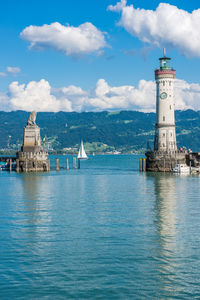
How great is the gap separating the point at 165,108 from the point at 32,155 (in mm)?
40944

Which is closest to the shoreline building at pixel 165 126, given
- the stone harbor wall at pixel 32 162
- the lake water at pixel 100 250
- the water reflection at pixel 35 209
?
the stone harbor wall at pixel 32 162

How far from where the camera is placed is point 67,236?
3612 cm

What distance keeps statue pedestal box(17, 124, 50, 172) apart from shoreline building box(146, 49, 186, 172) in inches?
1296

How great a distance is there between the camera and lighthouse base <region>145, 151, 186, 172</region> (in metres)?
113

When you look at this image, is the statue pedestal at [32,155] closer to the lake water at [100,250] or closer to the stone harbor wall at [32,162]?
the stone harbor wall at [32,162]

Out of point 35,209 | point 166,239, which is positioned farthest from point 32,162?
point 166,239

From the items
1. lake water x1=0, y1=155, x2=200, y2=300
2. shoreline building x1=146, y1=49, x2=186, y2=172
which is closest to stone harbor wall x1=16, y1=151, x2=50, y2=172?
shoreline building x1=146, y1=49, x2=186, y2=172

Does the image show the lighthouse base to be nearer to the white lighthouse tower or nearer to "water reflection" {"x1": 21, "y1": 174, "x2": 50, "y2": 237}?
the white lighthouse tower

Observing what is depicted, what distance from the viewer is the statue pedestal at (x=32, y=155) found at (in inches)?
4835

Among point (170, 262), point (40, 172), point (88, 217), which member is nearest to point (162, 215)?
point (88, 217)

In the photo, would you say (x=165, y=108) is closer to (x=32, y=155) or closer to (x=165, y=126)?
(x=165, y=126)

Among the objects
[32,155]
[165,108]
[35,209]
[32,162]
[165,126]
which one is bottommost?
[35,209]

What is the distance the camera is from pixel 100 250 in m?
31.5

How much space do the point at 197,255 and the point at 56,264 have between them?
10.2 m
